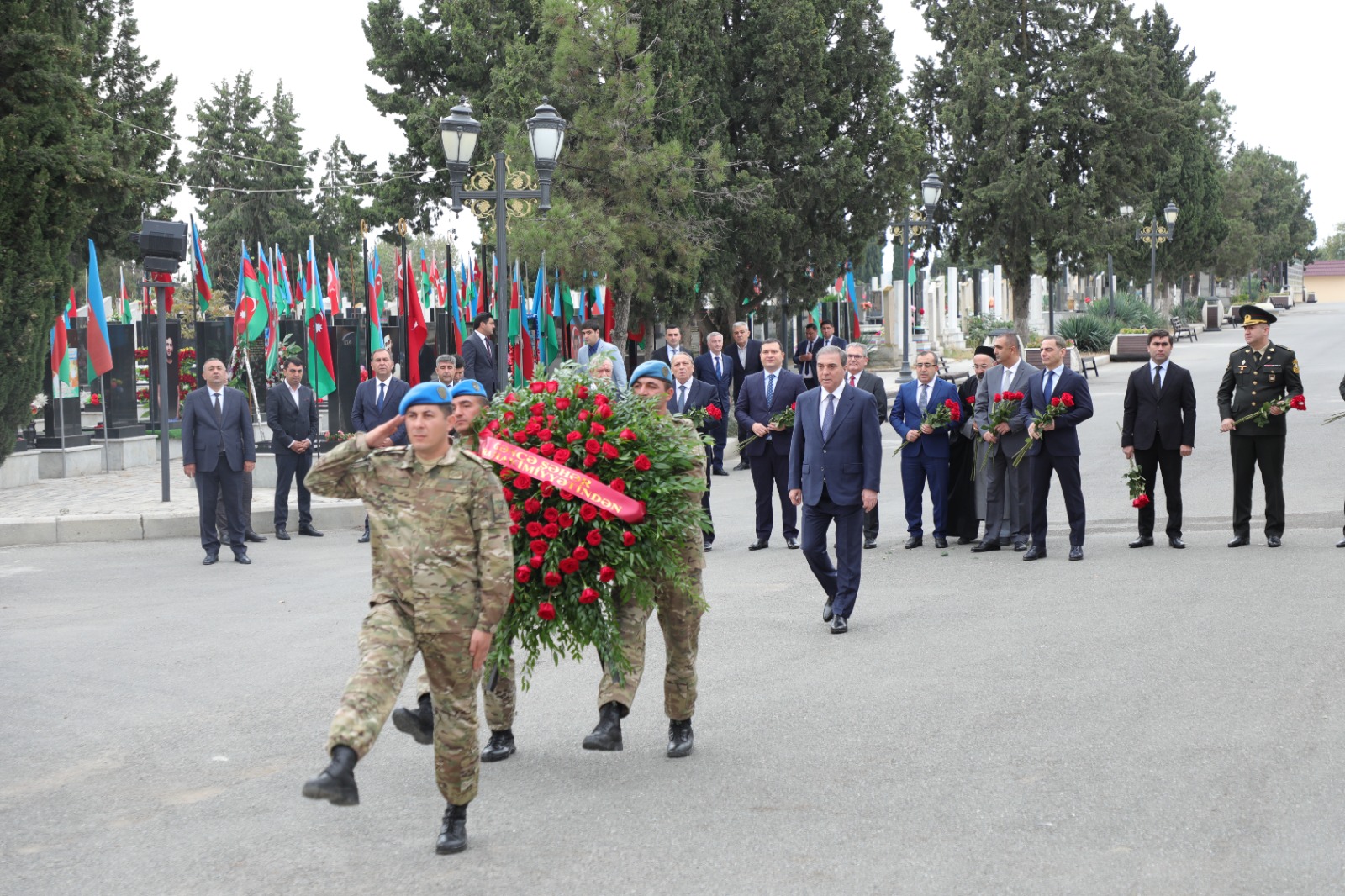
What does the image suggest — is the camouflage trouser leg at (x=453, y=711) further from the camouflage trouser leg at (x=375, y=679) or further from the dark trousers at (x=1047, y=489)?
the dark trousers at (x=1047, y=489)

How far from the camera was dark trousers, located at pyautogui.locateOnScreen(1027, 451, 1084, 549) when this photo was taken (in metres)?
11.8

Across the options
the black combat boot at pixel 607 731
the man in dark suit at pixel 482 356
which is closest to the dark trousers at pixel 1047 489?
the black combat boot at pixel 607 731

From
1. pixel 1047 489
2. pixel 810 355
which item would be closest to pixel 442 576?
pixel 1047 489

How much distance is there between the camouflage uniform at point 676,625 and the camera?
251 inches

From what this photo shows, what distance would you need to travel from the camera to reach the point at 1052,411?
39.0 feet

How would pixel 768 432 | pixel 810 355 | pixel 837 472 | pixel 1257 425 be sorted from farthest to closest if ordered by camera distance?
pixel 810 355, pixel 768 432, pixel 1257 425, pixel 837 472

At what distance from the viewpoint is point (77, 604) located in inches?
426

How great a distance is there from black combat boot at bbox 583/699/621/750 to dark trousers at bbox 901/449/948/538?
6.97m

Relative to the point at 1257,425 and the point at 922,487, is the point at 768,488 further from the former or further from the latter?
the point at 1257,425

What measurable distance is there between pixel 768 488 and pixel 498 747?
687 cm

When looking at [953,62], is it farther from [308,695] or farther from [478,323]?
[308,695]

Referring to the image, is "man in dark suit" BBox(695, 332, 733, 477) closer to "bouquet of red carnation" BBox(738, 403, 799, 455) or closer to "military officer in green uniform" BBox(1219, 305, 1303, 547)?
"bouquet of red carnation" BBox(738, 403, 799, 455)

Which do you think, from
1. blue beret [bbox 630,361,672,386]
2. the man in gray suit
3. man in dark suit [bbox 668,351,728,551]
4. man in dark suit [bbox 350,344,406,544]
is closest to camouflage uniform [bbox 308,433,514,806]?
blue beret [bbox 630,361,672,386]

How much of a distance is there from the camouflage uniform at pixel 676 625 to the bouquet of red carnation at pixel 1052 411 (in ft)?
20.1
